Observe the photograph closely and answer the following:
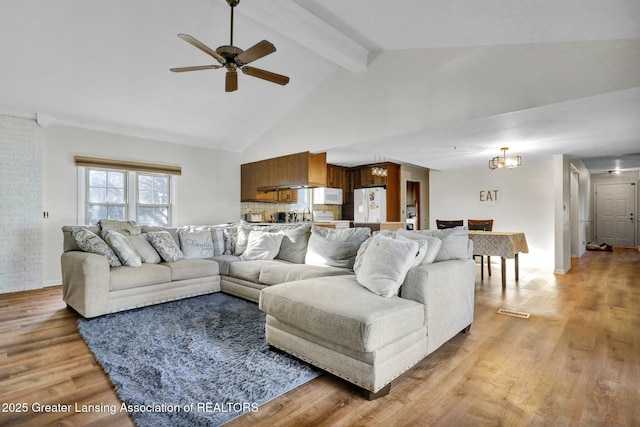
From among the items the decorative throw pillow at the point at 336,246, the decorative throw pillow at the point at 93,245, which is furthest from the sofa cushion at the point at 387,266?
the decorative throw pillow at the point at 93,245

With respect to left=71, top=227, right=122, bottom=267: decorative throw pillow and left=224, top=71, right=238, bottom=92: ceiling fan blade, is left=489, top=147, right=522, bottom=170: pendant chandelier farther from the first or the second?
left=71, top=227, right=122, bottom=267: decorative throw pillow

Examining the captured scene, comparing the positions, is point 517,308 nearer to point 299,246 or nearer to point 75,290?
point 299,246

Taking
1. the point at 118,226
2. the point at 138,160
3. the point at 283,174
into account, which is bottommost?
the point at 118,226

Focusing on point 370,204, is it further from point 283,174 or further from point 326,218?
point 283,174

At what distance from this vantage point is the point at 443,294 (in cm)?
239

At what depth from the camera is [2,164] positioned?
4.41 m

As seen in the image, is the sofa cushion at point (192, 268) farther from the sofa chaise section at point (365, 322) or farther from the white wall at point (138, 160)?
the white wall at point (138, 160)

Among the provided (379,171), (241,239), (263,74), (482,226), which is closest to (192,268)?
(241,239)

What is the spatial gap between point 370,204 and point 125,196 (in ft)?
16.8

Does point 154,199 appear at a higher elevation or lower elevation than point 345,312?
higher

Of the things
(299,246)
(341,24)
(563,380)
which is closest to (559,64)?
(341,24)

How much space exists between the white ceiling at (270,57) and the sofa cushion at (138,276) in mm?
2510

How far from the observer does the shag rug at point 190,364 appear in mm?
1713

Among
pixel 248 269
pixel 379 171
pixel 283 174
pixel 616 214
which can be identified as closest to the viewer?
pixel 248 269
